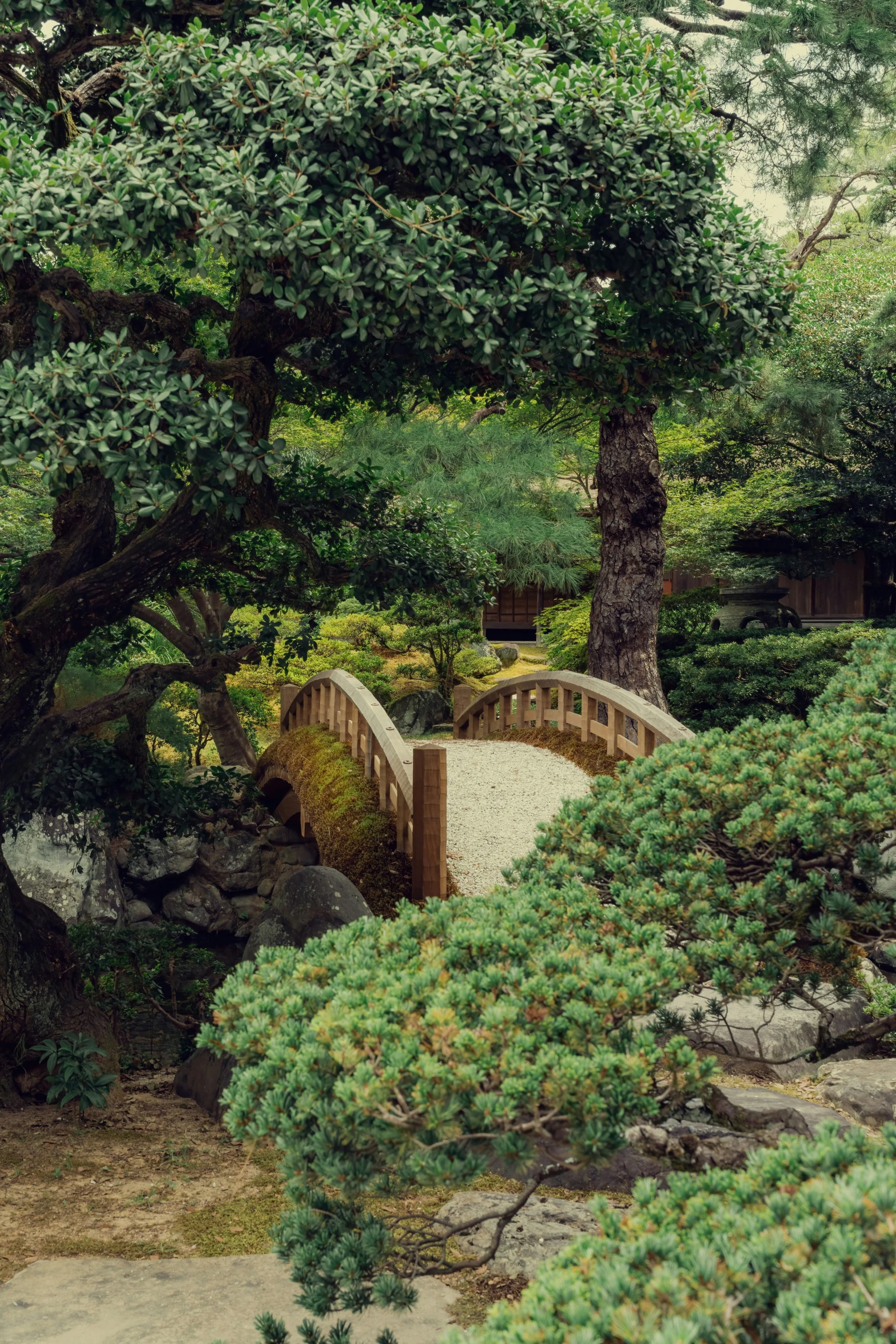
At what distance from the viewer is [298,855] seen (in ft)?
50.2

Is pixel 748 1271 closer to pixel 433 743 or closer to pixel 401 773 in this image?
pixel 401 773

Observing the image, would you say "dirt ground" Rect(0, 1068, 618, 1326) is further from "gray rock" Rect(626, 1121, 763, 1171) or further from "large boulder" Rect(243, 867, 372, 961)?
"large boulder" Rect(243, 867, 372, 961)

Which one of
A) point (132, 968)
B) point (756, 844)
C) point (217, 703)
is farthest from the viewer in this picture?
point (217, 703)

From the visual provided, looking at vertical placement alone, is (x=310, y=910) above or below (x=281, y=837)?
below

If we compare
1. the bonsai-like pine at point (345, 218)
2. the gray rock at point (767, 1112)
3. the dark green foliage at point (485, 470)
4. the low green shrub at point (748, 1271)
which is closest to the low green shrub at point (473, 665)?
the dark green foliage at point (485, 470)

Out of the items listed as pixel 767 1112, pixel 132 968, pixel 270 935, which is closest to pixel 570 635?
pixel 132 968

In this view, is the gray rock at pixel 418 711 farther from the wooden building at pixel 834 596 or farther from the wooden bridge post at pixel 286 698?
the wooden building at pixel 834 596

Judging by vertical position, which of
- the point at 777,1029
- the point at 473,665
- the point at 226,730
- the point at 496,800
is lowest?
the point at 777,1029

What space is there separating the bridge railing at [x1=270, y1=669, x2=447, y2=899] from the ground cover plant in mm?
3878

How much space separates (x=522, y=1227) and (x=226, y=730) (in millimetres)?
11749

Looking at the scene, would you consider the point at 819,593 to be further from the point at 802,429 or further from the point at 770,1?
the point at 770,1

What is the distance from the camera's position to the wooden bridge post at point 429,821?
341 inches

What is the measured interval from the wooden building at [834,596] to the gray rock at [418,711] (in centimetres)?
632

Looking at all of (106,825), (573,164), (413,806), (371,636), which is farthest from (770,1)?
(371,636)
